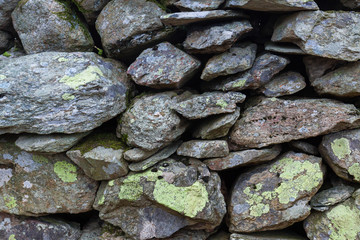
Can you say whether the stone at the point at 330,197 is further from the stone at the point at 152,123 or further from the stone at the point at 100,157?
the stone at the point at 100,157

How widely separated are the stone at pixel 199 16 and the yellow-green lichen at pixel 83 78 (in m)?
1.30

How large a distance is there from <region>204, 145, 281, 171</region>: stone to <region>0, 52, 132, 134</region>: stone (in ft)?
5.69

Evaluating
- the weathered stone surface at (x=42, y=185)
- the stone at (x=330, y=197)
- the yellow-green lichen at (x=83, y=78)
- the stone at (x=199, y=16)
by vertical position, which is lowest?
the stone at (x=330, y=197)

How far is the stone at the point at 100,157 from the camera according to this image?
4.12 meters

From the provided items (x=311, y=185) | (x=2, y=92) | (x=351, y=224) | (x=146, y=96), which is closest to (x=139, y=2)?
(x=146, y=96)

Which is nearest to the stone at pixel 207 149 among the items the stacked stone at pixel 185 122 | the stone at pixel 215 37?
the stacked stone at pixel 185 122

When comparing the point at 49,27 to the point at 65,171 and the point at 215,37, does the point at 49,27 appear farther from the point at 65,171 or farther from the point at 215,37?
the point at 215,37

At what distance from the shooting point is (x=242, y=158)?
4113 mm

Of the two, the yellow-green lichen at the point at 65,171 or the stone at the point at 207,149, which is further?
the yellow-green lichen at the point at 65,171

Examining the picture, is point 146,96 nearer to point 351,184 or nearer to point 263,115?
point 263,115

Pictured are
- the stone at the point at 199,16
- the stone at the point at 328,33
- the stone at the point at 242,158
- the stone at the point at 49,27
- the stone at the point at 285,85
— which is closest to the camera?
the stone at the point at 328,33

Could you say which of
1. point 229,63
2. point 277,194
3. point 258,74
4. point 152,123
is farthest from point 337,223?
point 152,123

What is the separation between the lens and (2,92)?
3816 millimetres

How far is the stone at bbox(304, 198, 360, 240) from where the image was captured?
12.7 feet
